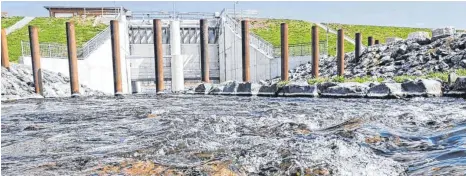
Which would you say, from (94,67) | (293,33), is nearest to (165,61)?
(94,67)

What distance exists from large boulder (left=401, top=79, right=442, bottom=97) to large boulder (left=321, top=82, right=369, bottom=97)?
3.98 feet

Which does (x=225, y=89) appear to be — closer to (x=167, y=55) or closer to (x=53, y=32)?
(x=167, y=55)

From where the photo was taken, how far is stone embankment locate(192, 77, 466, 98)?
11.9 m

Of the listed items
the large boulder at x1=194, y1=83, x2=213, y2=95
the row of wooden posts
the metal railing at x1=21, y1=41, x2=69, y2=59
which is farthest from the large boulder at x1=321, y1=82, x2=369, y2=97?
the metal railing at x1=21, y1=41, x2=69, y2=59

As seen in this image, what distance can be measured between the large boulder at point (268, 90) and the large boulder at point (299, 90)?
1.09 feet

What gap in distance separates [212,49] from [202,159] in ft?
93.3

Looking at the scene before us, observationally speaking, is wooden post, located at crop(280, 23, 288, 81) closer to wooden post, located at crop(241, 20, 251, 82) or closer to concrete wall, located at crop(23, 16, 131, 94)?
wooden post, located at crop(241, 20, 251, 82)

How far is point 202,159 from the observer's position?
189 inches

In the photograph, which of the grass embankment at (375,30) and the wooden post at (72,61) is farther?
the grass embankment at (375,30)

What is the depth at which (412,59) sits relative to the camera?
1841 cm

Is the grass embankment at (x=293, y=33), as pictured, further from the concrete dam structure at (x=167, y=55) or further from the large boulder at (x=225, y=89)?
the large boulder at (x=225, y=89)

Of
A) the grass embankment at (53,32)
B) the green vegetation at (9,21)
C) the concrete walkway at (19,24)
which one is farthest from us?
the green vegetation at (9,21)

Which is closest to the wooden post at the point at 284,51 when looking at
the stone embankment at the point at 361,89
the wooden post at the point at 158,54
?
the stone embankment at the point at 361,89

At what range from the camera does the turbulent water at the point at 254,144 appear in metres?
4.32
